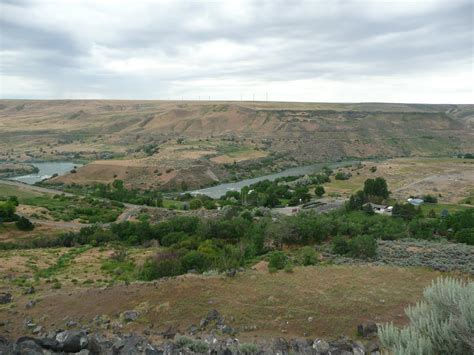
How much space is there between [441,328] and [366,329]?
6.69 meters

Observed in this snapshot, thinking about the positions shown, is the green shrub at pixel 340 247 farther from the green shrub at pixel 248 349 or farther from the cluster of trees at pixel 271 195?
the cluster of trees at pixel 271 195

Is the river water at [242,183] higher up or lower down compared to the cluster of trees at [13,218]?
lower down

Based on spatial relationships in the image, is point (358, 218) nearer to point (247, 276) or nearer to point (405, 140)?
point (247, 276)

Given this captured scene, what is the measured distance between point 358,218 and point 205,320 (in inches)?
1173

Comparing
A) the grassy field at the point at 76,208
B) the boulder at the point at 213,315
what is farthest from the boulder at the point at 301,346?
the grassy field at the point at 76,208

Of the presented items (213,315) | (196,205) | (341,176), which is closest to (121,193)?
(196,205)

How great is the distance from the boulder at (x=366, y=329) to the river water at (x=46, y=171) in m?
77.8

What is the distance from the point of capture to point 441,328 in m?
8.48

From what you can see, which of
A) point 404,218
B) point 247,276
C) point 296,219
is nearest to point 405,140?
point 404,218

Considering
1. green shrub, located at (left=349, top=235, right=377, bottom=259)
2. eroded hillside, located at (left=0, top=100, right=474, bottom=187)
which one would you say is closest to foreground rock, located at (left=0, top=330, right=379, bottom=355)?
green shrub, located at (left=349, top=235, right=377, bottom=259)

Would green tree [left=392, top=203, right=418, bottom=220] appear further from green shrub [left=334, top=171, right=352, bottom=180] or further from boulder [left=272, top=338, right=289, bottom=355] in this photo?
boulder [left=272, top=338, right=289, bottom=355]

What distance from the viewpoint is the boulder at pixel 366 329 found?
1462 centimetres

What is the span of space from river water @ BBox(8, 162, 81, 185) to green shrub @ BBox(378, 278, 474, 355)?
270ft

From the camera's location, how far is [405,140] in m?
135
